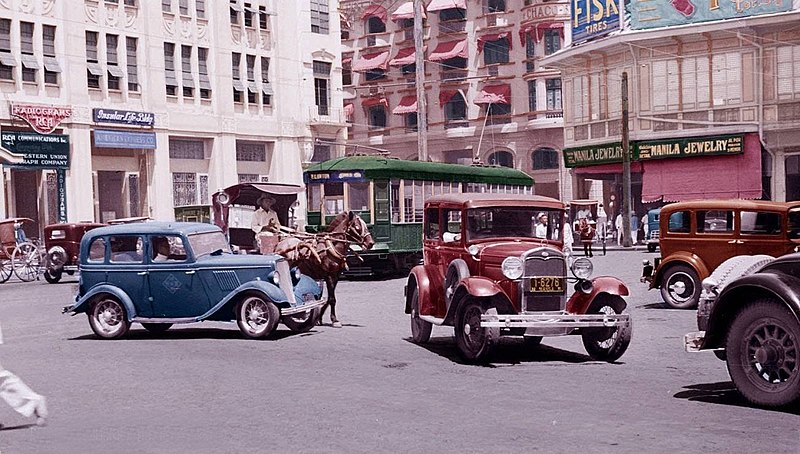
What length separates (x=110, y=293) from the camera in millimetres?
13609

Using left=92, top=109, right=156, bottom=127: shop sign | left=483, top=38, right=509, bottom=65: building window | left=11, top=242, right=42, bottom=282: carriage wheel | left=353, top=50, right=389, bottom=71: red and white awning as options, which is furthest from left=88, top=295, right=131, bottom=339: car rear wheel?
left=353, top=50, right=389, bottom=71: red and white awning

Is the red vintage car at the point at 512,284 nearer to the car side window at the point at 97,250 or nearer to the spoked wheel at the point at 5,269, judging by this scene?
the car side window at the point at 97,250

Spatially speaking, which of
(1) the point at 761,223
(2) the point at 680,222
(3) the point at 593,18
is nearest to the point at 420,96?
(3) the point at 593,18

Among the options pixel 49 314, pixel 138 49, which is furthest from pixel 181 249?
pixel 138 49

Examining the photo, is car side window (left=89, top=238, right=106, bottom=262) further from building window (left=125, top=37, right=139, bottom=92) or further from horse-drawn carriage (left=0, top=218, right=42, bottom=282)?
building window (left=125, top=37, right=139, bottom=92)

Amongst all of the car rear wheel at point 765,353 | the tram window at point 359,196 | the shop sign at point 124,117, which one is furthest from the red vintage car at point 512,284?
the shop sign at point 124,117

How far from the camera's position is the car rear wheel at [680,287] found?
17.1 metres

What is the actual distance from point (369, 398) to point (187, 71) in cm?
3623

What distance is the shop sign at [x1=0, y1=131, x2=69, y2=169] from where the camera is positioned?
3525 centimetres

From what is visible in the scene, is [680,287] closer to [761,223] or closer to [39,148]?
[761,223]

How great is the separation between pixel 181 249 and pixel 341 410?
6249 mm

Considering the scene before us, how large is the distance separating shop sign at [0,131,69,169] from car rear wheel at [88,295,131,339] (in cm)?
2336

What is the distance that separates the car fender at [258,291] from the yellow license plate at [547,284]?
3.89 meters

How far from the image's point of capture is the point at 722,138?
39594 millimetres
